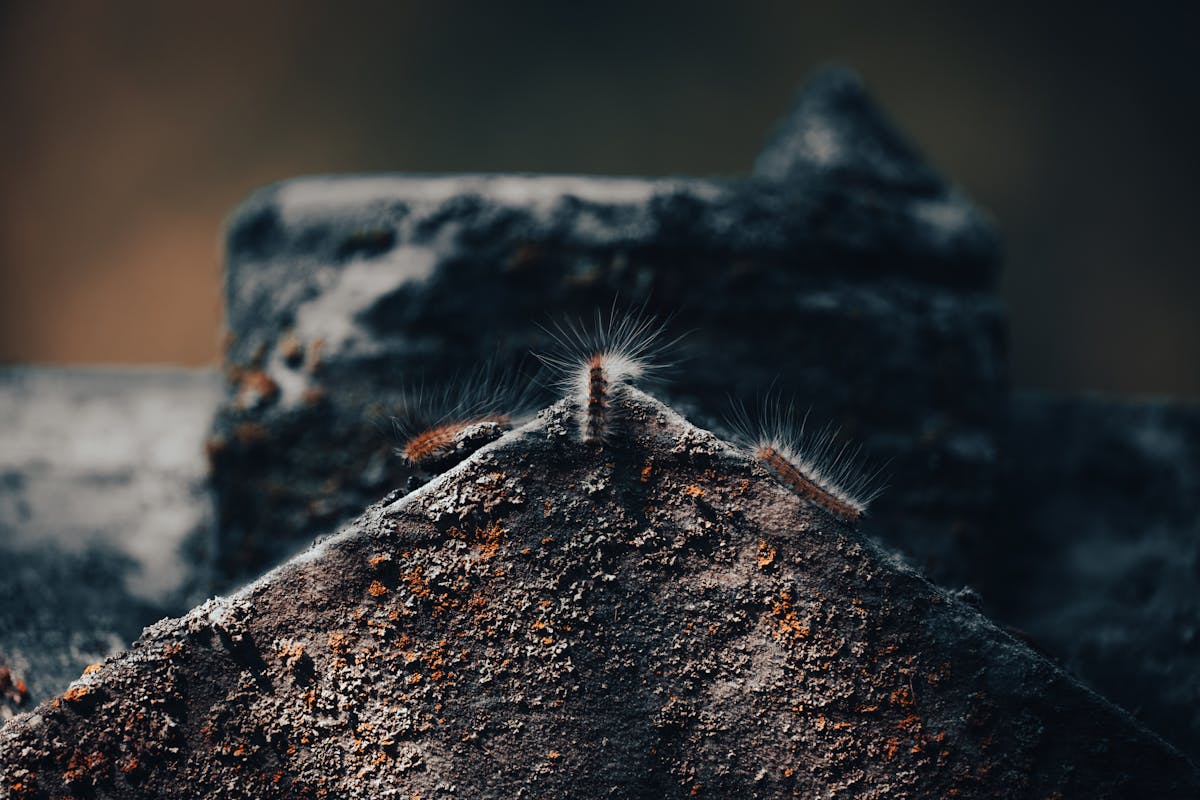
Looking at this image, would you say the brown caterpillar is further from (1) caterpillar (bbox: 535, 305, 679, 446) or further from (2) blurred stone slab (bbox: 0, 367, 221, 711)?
(2) blurred stone slab (bbox: 0, 367, 221, 711)

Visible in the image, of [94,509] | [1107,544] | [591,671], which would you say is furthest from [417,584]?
[1107,544]

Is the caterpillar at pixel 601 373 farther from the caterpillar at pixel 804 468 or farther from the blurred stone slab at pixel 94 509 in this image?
the blurred stone slab at pixel 94 509

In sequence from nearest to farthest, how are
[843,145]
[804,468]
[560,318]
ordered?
[804,468]
[560,318]
[843,145]

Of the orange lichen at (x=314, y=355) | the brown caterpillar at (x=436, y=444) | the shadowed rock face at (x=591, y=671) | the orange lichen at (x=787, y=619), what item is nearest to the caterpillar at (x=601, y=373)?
the shadowed rock face at (x=591, y=671)

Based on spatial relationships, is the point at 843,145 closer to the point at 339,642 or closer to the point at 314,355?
the point at 314,355

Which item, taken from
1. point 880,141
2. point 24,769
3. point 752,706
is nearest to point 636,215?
point 880,141

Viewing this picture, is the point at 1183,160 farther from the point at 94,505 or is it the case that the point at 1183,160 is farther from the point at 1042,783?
the point at 94,505
